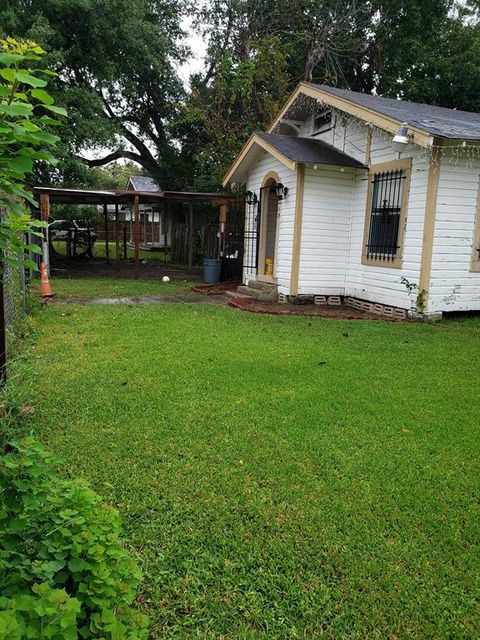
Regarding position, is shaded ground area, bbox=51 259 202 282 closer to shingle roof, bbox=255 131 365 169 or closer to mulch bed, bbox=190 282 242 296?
mulch bed, bbox=190 282 242 296

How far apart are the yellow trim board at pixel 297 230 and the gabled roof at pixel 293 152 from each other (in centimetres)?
29

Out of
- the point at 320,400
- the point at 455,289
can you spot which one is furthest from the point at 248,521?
the point at 455,289

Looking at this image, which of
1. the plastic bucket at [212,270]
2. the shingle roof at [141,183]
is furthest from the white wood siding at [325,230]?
the shingle roof at [141,183]

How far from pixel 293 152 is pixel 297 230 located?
1.54 metres

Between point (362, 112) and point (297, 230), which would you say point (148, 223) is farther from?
point (362, 112)

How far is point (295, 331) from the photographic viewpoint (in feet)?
23.3

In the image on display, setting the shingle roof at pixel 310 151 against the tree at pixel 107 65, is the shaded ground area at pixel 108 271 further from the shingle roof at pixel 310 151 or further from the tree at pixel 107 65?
the shingle roof at pixel 310 151

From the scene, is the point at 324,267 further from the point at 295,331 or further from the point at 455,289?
the point at 295,331

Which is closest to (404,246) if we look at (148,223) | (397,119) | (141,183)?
(397,119)

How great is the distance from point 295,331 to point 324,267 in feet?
11.1

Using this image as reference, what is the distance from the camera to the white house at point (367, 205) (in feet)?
25.9

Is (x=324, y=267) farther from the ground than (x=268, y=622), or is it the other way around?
(x=324, y=267)

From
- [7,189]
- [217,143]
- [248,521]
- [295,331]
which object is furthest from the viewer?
[217,143]

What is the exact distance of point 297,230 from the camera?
9.73 metres
